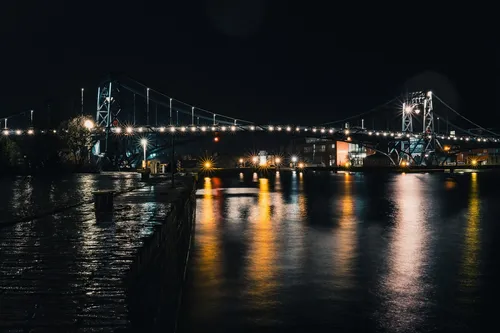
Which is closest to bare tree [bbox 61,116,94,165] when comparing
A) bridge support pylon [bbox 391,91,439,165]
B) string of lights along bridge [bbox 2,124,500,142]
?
string of lights along bridge [bbox 2,124,500,142]

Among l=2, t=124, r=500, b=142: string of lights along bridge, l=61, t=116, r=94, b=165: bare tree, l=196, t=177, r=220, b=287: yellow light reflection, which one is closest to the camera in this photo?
l=196, t=177, r=220, b=287: yellow light reflection

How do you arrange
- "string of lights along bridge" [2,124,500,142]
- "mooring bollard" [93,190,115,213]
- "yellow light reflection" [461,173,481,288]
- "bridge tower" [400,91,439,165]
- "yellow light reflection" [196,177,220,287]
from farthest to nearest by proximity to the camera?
"bridge tower" [400,91,439,165] < "string of lights along bridge" [2,124,500,142] < "mooring bollard" [93,190,115,213] < "yellow light reflection" [196,177,220,287] < "yellow light reflection" [461,173,481,288]

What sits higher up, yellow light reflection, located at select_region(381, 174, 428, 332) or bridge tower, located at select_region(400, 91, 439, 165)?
bridge tower, located at select_region(400, 91, 439, 165)

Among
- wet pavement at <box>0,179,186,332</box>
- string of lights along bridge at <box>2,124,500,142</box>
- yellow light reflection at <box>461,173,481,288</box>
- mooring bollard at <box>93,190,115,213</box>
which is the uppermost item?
string of lights along bridge at <box>2,124,500,142</box>

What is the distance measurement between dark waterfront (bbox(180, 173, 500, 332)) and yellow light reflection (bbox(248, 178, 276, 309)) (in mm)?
20

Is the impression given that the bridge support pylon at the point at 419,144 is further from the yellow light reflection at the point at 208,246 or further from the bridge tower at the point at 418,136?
the yellow light reflection at the point at 208,246

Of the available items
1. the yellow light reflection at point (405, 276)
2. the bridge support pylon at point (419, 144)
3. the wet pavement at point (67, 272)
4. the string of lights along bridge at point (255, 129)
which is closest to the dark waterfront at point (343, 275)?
the yellow light reflection at point (405, 276)

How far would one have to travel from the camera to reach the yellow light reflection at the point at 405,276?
8164 millimetres

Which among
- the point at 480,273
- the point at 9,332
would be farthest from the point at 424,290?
the point at 9,332

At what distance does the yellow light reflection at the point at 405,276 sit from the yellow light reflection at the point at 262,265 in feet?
6.26

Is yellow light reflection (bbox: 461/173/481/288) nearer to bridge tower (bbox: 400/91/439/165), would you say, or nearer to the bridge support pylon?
the bridge support pylon

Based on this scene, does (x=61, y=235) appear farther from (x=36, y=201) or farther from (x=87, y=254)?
(x=36, y=201)

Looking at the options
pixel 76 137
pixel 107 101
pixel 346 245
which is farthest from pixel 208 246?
pixel 107 101

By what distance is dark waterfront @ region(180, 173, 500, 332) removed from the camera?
26.7ft
